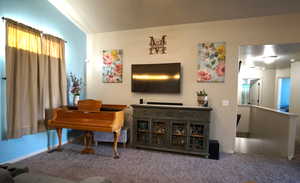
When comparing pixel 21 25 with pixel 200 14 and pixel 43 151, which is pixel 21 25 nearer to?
pixel 43 151

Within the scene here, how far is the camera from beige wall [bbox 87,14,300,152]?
10.5 feet

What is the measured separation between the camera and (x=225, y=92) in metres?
3.45

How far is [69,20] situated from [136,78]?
7.33ft

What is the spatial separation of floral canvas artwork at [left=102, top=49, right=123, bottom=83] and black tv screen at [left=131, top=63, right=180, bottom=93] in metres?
0.49

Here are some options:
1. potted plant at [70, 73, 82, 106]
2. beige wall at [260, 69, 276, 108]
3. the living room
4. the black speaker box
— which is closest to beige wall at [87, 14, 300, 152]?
the living room

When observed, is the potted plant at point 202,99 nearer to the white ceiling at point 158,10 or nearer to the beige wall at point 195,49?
the beige wall at point 195,49

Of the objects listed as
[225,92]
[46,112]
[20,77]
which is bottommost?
[46,112]

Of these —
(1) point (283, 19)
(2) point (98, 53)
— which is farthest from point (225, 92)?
(2) point (98, 53)

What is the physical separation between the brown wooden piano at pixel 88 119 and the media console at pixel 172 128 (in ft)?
1.89

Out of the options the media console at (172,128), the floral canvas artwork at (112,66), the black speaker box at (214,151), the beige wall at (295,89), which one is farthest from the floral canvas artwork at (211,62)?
the beige wall at (295,89)

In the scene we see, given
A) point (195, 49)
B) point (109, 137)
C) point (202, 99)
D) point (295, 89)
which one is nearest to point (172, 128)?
point (202, 99)

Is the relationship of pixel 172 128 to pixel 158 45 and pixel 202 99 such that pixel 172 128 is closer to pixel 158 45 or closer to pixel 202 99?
pixel 202 99

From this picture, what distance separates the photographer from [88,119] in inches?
A: 128

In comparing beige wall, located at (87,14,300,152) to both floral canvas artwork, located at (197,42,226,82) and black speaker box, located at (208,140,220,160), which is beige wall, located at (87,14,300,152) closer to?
floral canvas artwork, located at (197,42,226,82)
